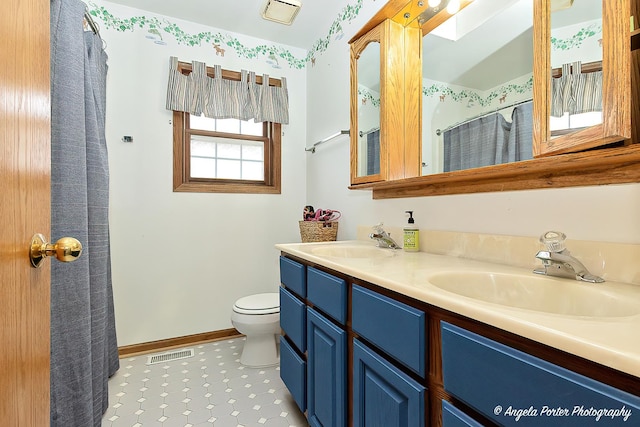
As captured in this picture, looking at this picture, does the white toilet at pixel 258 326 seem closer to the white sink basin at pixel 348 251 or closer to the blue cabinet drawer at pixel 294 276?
the blue cabinet drawer at pixel 294 276

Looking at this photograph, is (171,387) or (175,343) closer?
(171,387)

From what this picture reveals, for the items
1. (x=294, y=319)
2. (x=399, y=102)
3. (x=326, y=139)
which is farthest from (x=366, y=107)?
(x=294, y=319)

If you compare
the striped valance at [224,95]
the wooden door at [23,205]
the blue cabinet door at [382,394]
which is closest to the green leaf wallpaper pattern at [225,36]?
the striped valance at [224,95]

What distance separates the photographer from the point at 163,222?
2291mm

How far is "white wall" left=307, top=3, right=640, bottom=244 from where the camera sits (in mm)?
836

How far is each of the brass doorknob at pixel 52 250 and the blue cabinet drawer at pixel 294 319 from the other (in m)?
0.95

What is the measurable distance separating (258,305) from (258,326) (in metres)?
0.13

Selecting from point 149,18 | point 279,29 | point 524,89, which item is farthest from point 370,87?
point 149,18

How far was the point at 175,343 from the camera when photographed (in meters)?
2.30

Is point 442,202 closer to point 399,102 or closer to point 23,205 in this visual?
point 399,102

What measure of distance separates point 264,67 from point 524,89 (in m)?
2.11

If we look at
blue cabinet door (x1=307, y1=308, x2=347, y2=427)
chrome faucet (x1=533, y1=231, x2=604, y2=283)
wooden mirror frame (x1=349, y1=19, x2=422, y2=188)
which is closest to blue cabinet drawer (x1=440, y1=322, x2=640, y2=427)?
chrome faucet (x1=533, y1=231, x2=604, y2=283)

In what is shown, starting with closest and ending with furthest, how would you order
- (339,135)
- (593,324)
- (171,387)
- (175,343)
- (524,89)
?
(593,324) → (524,89) → (171,387) → (339,135) → (175,343)

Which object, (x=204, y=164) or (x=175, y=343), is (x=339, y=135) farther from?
(x=175, y=343)
